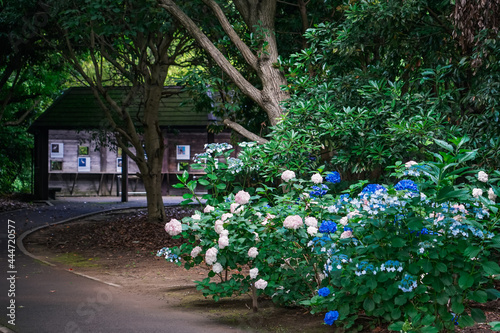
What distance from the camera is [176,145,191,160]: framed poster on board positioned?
3136 centimetres

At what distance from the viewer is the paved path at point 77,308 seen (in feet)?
19.2

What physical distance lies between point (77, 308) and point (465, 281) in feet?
14.8

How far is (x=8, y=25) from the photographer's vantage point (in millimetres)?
17000

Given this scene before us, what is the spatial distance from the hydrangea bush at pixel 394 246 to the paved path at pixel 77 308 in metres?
0.87

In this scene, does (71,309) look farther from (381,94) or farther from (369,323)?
(381,94)

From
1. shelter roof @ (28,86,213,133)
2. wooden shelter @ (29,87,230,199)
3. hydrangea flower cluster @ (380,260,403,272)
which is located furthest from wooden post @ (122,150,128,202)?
hydrangea flower cluster @ (380,260,403,272)

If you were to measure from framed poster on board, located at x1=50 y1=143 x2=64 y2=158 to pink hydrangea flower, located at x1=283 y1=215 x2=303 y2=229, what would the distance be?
27.8 meters

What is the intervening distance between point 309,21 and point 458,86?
216 inches

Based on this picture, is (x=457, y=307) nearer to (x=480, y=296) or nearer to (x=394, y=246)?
(x=480, y=296)

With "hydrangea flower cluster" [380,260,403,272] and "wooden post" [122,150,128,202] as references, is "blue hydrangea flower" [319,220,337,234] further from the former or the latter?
"wooden post" [122,150,128,202]

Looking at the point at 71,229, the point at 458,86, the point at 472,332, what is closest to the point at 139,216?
the point at 71,229

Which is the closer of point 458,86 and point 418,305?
point 418,305

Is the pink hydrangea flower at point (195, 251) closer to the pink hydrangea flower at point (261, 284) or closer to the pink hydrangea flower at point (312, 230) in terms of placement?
the pink hydrangea flower at point (261, 284)

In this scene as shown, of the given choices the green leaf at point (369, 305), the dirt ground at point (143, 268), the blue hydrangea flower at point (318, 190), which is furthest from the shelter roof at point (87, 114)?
the green leaf at point (369, 305)
